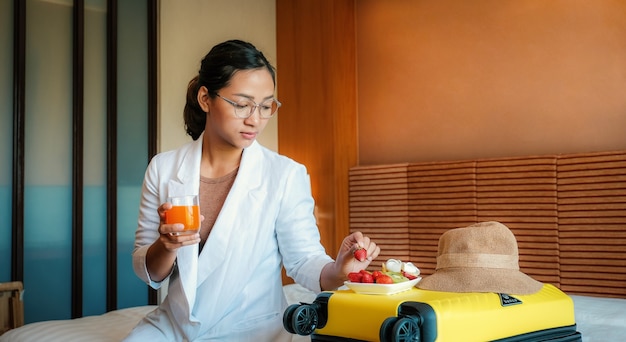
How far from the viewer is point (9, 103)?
13.1ft

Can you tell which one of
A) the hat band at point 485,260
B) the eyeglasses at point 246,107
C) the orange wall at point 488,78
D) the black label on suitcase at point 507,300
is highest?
the orange wall at point 488,78

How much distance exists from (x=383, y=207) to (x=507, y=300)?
10.5ft

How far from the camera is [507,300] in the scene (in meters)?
1.43

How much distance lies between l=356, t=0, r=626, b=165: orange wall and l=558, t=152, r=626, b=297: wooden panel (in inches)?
10.0

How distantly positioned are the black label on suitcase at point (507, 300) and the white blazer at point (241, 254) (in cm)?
52

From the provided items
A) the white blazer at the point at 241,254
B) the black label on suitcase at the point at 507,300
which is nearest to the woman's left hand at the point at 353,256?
the white blazer at the point at 241,254

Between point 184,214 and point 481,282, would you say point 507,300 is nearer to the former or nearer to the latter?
point 481,282

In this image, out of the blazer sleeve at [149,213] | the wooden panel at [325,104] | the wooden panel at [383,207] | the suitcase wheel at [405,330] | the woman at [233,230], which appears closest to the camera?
the suitcase wheel at [405,330]

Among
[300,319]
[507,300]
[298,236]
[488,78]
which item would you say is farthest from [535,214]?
[300,319]

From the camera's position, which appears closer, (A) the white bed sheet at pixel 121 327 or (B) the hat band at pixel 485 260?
(B) the hat band at pixel 485 260

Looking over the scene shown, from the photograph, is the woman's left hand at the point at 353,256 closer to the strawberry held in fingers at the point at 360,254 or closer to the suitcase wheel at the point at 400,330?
the strawberry held in fingers at the point at 360,254

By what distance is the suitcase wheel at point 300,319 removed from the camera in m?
1.40

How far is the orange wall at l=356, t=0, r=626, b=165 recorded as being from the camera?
12.5 ft

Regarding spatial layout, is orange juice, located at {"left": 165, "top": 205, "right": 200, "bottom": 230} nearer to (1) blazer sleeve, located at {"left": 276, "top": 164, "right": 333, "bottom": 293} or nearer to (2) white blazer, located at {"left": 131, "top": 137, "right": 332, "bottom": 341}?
(2) white blazer, located at {"left": 131, "top": 137, "right": 332, "bottom": 341}
